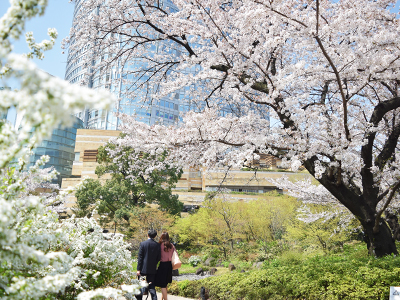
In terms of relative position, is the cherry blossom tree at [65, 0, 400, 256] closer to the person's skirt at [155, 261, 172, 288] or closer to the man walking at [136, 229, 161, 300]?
the man walking at [136, 229, 161, 300]

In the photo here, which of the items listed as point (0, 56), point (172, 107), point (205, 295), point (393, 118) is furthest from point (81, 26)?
point (172, 107)

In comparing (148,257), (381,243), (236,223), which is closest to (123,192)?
(236,223)

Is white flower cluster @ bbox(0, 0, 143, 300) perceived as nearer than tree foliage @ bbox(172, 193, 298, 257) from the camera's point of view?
Yes

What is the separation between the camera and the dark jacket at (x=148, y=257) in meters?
5.08

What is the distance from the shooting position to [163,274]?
536 centimetres

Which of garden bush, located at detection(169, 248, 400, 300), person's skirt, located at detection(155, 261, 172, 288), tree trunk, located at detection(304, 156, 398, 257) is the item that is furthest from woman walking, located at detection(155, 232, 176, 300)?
tree trunk, located at detection(304, 156, 398, 257)

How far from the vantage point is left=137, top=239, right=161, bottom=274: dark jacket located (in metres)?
5.08

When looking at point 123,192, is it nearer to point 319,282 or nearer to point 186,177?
point 186,177

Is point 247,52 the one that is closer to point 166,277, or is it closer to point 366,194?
point 366,194

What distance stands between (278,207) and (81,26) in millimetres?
17089

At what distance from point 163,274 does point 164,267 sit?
0.12m

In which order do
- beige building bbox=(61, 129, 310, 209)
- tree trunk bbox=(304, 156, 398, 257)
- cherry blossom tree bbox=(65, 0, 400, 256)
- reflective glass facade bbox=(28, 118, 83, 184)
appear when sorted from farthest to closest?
1. reflective glass facade bbox=(28, 118, 83, 184)
2. beige building bbox=(61, 129, 310, 209)
3. tree trunk bbox=(304, 156, 398, 257)
4. cherry blossom tree bbox=(65, 0, 400, 256)

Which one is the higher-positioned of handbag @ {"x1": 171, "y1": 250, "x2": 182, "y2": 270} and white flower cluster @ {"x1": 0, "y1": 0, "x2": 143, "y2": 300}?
white flower cluster @ {"x1": 0, "y1": 0, "x2": 143, "y2": 300}

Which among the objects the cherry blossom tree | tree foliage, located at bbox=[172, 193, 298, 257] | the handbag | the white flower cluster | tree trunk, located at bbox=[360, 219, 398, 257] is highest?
the cherry blossom tree
